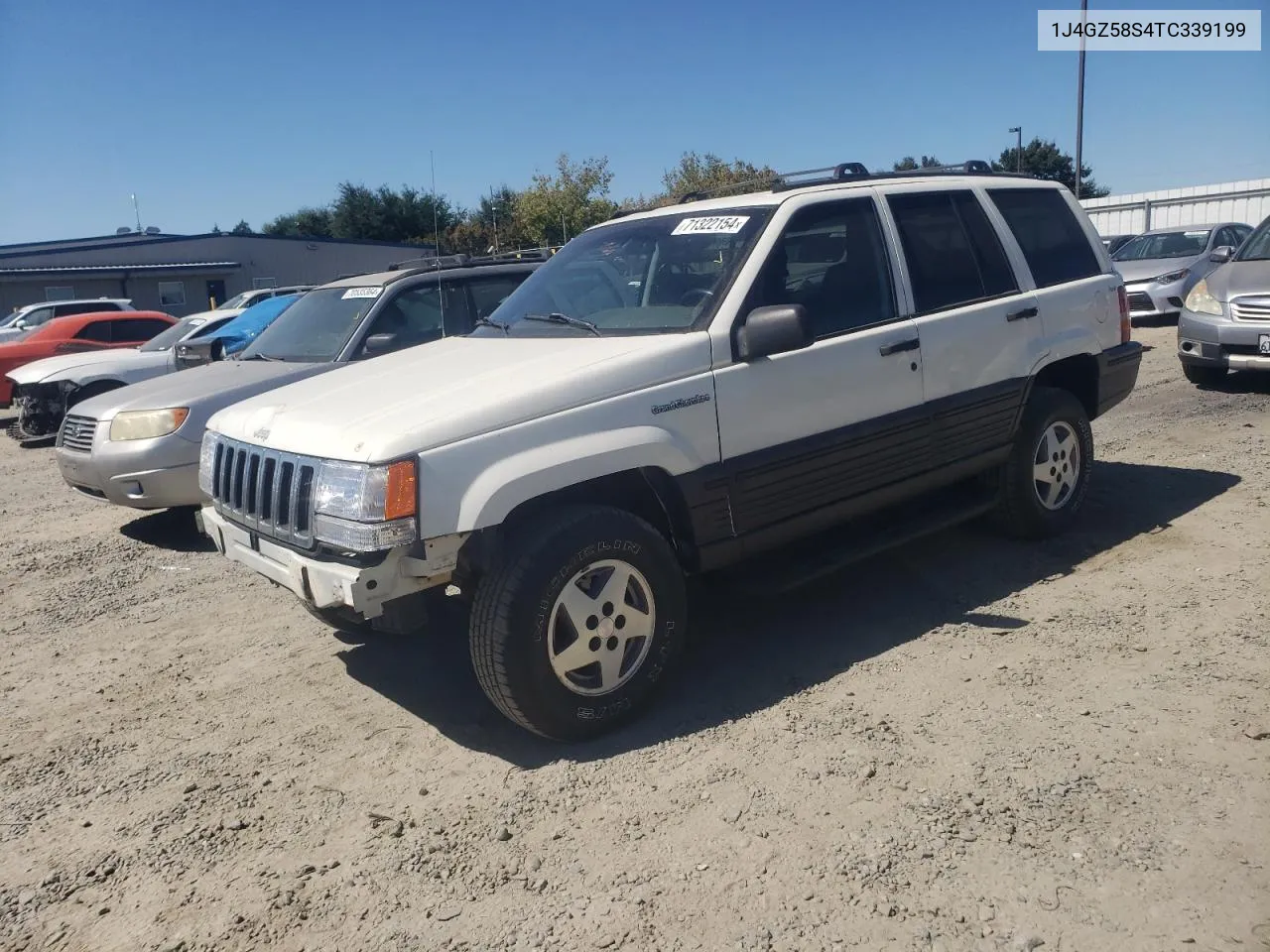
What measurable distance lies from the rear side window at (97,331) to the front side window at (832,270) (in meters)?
14.7

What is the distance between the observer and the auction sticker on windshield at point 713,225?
443 cm

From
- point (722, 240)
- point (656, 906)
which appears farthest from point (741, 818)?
point (722, 240)

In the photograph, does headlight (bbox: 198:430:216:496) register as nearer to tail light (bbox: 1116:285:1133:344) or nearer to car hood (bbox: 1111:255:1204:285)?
tail light (bbox: 1116:285:1133:344)

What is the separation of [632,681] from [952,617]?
1.75m

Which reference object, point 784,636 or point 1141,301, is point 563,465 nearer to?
point 784,636

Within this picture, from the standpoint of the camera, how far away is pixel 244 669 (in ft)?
15.6

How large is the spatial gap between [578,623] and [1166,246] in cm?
1687

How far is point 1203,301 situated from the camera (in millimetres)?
9734

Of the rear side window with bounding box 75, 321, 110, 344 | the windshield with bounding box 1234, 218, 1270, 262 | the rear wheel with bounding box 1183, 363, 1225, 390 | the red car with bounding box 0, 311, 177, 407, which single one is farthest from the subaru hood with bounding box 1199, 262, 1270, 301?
the rear side window with bounding box 75, 321, 110, 344

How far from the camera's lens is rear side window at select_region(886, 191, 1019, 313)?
16.0 ft

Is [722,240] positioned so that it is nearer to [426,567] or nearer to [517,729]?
[426,567]

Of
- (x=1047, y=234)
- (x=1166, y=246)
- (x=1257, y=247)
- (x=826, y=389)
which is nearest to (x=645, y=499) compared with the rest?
(x=826, y=389)

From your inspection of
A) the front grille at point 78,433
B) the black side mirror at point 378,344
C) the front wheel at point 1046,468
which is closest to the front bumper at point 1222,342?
the front wheel at point 1046,468

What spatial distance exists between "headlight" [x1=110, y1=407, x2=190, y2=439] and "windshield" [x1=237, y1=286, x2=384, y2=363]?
940mm
